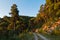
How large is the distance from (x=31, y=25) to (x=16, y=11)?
102 ft

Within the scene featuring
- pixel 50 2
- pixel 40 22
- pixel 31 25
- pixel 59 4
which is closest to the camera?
pixel 59 4

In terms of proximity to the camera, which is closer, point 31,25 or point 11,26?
point 11,26

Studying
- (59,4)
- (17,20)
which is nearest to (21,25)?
(17,20)

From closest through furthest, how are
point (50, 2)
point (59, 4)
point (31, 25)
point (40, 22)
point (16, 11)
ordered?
point (59, 4), point (50, 2), point (16, 11), point (40, 22), point (31, 25)

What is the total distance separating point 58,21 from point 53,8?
4231mm

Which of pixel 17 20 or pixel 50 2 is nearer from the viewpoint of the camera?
pixel 50 2

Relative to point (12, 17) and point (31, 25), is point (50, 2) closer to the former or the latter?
point (12, 17)

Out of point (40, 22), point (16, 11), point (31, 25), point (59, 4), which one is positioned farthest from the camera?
point (31, 25)

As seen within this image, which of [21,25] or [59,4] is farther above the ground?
[59,4]

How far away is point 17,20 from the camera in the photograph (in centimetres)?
5988

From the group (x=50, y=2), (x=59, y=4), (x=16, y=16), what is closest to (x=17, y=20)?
(x=16, y=16)

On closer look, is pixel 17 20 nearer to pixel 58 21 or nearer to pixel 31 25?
pixel 58 21

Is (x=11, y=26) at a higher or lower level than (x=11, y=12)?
lower

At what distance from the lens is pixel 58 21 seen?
40.2 meters
